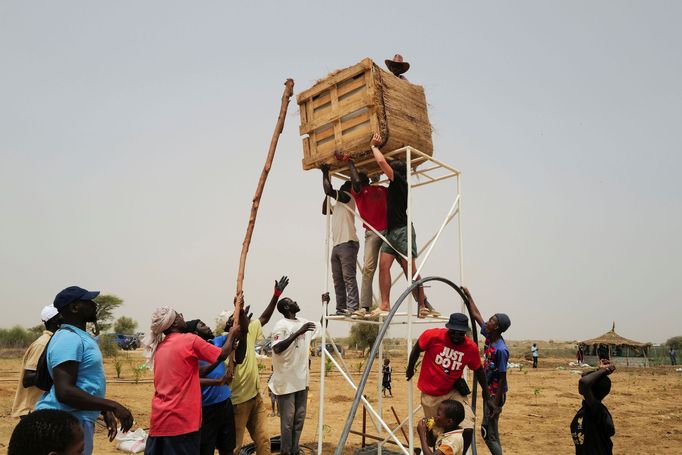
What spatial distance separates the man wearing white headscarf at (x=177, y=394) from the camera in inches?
164

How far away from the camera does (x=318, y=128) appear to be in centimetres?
725

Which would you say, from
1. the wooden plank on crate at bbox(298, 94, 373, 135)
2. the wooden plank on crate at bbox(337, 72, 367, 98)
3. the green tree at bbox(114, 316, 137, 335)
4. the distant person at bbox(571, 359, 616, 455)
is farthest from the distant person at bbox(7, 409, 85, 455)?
the green tree at bbox(114, 316, 137, 335)

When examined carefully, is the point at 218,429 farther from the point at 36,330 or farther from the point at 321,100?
the point at 36,330

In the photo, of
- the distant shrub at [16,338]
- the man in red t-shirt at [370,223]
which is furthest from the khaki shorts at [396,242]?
the distant shrub at [16,338]

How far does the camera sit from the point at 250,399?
635 centimetres

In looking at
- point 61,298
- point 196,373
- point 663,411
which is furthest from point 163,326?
point 663,411

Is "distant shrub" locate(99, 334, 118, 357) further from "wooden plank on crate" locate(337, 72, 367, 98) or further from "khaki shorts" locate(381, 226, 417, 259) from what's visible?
"wooden plank on crate" locate(337, 72, 367, 98)

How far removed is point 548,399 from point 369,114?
15.8m

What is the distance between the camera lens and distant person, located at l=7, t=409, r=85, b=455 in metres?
2.05

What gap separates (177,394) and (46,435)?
86.6 inches

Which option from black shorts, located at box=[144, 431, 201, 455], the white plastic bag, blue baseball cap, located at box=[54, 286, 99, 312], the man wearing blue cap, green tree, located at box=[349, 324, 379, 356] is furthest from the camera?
green tree, located at box=[349, 324, 379, 356]

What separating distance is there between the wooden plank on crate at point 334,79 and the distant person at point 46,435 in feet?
18.0

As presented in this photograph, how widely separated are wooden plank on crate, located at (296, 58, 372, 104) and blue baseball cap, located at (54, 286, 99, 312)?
4.41m

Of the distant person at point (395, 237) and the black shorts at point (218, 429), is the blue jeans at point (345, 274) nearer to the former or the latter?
the distant person at point (395, 237)
